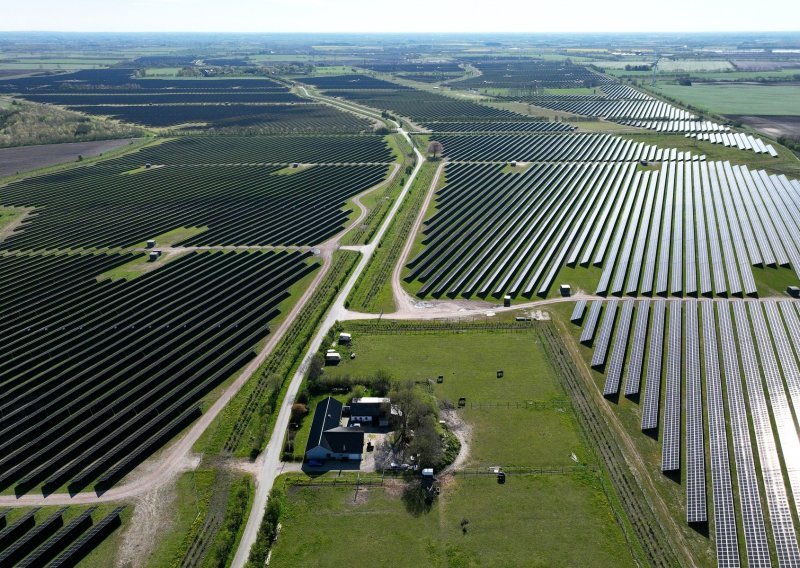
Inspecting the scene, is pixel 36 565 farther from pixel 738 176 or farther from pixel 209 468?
pixel 738 176

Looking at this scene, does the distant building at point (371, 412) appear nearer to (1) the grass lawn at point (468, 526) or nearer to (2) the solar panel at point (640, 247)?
(1) the grass lawn at point (468, 526)

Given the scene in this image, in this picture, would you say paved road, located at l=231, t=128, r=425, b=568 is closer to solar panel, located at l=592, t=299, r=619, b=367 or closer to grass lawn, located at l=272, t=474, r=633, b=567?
grass lawn, located at l=272, t=474, r=633, b=567

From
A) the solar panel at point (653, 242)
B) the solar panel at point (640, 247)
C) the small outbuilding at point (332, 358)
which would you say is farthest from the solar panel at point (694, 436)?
the small outbuilding at point (332, 358)

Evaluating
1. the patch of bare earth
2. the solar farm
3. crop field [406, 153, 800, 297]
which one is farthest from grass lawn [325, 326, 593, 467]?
the patch of bare earth

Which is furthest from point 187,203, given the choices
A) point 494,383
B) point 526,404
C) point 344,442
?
point 526,404

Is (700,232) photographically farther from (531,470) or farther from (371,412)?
(371,412)

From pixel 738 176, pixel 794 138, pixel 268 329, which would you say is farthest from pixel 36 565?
pixel 794 138
